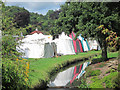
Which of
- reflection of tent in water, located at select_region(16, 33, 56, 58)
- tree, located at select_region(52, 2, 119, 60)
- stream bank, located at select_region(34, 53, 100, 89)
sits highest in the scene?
tree, located at select_region(52, 2, 119, 60)

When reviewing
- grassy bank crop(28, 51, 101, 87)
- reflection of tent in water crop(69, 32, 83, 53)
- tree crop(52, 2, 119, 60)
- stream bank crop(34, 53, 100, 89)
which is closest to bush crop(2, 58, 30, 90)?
grassy bank crop(28, 51, 101, 87)

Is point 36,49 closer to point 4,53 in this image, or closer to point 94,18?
point 94,18

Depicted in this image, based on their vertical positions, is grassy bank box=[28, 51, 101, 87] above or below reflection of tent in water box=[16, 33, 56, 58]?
below

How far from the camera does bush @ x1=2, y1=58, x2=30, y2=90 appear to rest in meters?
5.88

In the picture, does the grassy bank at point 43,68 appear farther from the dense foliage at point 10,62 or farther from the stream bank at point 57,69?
the dense foliage at point 10,62

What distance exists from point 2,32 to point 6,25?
39cm

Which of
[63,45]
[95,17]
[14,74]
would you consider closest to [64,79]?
[95,17]

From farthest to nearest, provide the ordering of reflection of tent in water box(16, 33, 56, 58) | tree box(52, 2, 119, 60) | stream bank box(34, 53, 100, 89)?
reflection of tent in water box(16, 33, 56, 58) → tree box(52, 2, 119, 60) → stream bank box(34, 53, 100, 89)

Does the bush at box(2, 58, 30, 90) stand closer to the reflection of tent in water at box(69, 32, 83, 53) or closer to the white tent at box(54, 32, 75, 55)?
the white tent at box(54, 32, 75, 55)

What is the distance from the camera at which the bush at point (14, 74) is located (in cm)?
588

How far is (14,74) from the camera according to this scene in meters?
6.15

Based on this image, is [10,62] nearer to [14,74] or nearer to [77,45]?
[14,74]

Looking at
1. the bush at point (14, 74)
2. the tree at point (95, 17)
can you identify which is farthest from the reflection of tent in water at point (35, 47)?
the bush at point (14, 74)

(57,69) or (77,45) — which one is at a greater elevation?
(77,45)
